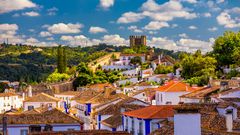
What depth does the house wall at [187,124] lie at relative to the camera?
17953 millimetres

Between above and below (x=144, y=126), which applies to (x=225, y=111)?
above

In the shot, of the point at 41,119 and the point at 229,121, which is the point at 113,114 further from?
the point at 229,121

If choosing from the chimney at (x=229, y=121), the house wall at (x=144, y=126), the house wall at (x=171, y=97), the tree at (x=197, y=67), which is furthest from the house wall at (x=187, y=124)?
the tree at (x=197, y=67)

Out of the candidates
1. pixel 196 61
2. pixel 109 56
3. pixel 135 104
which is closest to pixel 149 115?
pixel 135 104

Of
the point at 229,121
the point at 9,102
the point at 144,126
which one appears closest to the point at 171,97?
the point at 144,126

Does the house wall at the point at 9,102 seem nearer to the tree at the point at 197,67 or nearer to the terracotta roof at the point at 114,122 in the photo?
the tree at the point at 197,67

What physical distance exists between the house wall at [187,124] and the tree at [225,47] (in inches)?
3359

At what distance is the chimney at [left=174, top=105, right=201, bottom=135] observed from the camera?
17969 mm

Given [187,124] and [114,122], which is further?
[114,122]

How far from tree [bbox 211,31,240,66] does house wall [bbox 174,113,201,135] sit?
85306mm

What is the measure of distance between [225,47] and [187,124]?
88.3 meters

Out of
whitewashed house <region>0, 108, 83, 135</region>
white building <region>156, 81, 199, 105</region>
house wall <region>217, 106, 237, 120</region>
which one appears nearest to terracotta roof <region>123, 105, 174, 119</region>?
house wall <region>217, 106, 237, 120</region>

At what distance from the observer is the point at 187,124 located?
18141 mm

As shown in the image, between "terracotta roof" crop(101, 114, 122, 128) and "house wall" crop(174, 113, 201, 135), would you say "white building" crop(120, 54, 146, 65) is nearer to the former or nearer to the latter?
"terracotta roof" crop(101, 114, 122, 128)
